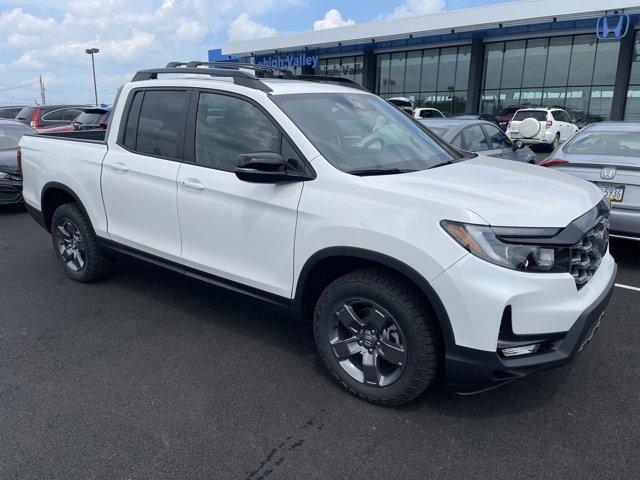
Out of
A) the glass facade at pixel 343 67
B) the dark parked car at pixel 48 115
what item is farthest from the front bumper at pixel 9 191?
the glass facade at pixel 343 67

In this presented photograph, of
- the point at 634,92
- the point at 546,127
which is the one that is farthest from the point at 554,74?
the point at 546,127

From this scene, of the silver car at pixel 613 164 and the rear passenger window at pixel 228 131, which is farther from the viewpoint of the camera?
the silver car at pixel 613 164

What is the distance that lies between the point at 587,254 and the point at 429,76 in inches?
1156

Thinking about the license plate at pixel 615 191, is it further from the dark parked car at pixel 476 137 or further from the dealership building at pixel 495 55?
the dealership building at pixel 495 55

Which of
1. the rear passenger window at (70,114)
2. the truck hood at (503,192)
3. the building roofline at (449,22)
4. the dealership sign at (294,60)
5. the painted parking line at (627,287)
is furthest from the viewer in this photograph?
the dealership sign at (294,60)

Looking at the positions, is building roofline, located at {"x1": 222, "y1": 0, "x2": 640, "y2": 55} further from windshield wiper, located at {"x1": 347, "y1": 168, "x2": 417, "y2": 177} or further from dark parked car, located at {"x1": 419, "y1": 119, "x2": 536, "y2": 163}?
windshield wiper, located at {"x1": 347, "y1": 168, "x2": 417, "y2": 177}

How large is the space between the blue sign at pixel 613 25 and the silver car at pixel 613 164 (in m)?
16.8

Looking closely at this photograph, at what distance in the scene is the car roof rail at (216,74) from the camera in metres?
3.61

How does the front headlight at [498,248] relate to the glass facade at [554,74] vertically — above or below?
below

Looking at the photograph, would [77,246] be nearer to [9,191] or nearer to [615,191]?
[9,191]

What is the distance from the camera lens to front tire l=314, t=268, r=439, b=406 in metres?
2.86

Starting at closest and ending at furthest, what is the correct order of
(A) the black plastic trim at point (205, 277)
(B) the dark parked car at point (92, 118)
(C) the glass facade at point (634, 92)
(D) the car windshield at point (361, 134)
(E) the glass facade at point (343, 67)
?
(D) the car windshield at point (361, 134), (A) the black plastic trim at point (205, 277), (B) the dark parked car at point (92, 118), (C) the glass facade at point (634, 92), (E) the glass facade at point (343, 67)

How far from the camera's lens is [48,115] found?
15.8m

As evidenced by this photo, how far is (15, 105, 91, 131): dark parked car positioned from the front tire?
14671 mm
